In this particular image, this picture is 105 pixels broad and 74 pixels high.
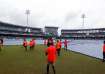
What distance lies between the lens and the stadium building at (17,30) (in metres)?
89.8

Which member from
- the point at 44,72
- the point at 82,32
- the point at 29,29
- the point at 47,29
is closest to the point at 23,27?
the point at 29,29

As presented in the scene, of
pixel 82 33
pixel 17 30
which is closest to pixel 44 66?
pixel 17 30

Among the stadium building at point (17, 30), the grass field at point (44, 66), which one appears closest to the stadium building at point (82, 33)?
the stadium building at point (17, 30)

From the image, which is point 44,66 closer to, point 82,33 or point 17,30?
point 17,30

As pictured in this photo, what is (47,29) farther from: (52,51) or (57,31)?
(52,51)

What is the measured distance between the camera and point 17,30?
10788 cm

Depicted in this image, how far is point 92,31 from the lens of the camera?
11538 cm

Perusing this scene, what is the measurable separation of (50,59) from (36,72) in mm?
1797

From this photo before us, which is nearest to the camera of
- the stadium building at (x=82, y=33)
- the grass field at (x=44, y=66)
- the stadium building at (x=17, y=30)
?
the grass field at (x=44, y=66)

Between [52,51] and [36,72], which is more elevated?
[52,51]

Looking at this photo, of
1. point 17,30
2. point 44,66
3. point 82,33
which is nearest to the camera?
point 44,66

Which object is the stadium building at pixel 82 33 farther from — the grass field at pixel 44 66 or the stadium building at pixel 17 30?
the grass field at pixel 44 66

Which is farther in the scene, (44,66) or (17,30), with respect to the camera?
(17,30)

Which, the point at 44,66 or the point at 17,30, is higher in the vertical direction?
the point at 17,30
